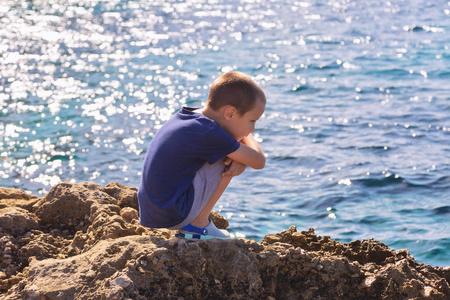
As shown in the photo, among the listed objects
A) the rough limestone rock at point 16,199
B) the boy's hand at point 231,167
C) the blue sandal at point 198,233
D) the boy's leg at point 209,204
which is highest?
the boy's hand at point 231,167

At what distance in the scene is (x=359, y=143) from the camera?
8.17 m

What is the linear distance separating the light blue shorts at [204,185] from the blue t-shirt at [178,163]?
3 cm

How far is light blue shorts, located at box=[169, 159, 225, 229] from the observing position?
3.50 m

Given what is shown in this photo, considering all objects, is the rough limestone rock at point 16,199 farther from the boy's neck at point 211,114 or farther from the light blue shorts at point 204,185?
the boy's neck at point 211,114

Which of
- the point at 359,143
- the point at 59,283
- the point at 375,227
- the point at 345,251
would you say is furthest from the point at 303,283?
the point at 359,143

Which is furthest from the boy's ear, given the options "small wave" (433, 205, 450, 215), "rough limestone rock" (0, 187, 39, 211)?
"small wave" (433, 205, 450, 215)

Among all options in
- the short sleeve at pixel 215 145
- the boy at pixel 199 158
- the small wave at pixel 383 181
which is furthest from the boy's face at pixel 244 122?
the small wave at pixel 383 181

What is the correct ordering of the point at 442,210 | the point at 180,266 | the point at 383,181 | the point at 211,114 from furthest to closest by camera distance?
1. the point at 383,181
2. the point at 442,210
3. the point at 211,114
4. the point at 180,266

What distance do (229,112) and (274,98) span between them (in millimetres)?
6685

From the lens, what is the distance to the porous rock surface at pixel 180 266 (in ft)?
10.1

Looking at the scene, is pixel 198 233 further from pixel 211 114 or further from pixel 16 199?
pixel 16 199

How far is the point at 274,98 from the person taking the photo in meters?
10.1

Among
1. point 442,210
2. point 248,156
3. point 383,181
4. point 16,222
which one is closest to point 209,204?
point 248,156

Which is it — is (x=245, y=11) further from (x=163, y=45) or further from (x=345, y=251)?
(x=345, y=251)
